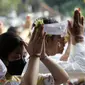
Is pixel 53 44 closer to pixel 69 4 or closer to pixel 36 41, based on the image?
pixel 36 41

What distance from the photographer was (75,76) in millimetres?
1742

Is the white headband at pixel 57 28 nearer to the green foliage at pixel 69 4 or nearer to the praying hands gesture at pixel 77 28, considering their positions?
the praying hands gesture at pixel 77 28

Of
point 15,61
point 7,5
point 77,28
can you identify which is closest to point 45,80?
point 15,61

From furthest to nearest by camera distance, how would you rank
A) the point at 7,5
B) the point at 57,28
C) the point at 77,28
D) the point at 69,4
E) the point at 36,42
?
the point at 7,5
the point at 69,4
the point at 77,28
the point at 57,28
the point at 36,42

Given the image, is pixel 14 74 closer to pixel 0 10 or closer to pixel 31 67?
pixel 31 67

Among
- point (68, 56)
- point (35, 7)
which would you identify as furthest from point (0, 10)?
point (68, 56)

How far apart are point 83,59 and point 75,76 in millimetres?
87

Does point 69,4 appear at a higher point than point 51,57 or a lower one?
lower

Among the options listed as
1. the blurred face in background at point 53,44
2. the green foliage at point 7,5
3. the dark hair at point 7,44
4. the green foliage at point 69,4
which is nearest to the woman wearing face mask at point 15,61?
the dark hair at point 7,44

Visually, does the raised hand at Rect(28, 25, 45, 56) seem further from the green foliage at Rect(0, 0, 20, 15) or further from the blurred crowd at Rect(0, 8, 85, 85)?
the green foliage at Rect(0, 0, 20, 15)

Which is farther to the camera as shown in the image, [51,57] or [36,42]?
[51,57]

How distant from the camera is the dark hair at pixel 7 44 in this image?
169 centimetres

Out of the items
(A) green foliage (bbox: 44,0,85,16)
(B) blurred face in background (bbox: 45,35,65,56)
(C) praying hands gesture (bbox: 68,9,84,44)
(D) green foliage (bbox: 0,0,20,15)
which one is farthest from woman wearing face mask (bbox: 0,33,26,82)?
(D) green foliage (bbox: 0,0,20,15)

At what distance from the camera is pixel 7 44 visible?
1702 mm
